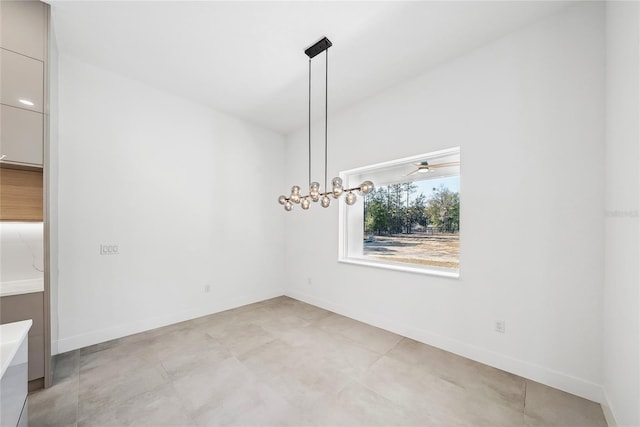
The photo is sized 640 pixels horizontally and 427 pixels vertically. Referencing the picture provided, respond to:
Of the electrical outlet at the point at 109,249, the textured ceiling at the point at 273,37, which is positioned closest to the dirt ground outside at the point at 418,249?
the textured ceiling at the point at 273,37

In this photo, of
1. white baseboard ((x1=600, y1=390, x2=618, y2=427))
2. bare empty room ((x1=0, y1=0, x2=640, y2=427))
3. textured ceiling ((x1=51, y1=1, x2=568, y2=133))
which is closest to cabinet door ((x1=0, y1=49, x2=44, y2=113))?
bare empty room ((x1=0, y1=0, x2=640, y2=427))

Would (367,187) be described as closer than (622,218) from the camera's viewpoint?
No

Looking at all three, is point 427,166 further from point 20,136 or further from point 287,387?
point 20,136

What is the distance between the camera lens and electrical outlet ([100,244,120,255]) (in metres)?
2.87

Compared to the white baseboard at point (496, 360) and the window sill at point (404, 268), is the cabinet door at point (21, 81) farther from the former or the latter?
the white baseboard at point (496, 360)

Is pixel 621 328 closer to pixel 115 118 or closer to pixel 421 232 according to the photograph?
pixel 421 232

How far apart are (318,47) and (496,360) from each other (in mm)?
3524

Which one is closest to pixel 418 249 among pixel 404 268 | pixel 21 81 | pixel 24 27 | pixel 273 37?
pixel 404 268

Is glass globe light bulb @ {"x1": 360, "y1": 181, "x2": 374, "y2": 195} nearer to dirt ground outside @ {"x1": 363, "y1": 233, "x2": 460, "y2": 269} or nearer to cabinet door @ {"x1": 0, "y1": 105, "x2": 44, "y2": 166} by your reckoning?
dirt ground outside @ {"x1": 363, "y1": 233, "x2": 460, "y2": 269}

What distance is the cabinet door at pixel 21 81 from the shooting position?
74.4 inches

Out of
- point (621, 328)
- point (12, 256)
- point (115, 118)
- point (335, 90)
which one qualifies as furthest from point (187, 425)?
point (335, 90)

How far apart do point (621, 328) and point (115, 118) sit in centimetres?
501

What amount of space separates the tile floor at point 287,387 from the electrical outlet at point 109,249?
3.34 ft

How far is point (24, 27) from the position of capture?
198 centimetres
